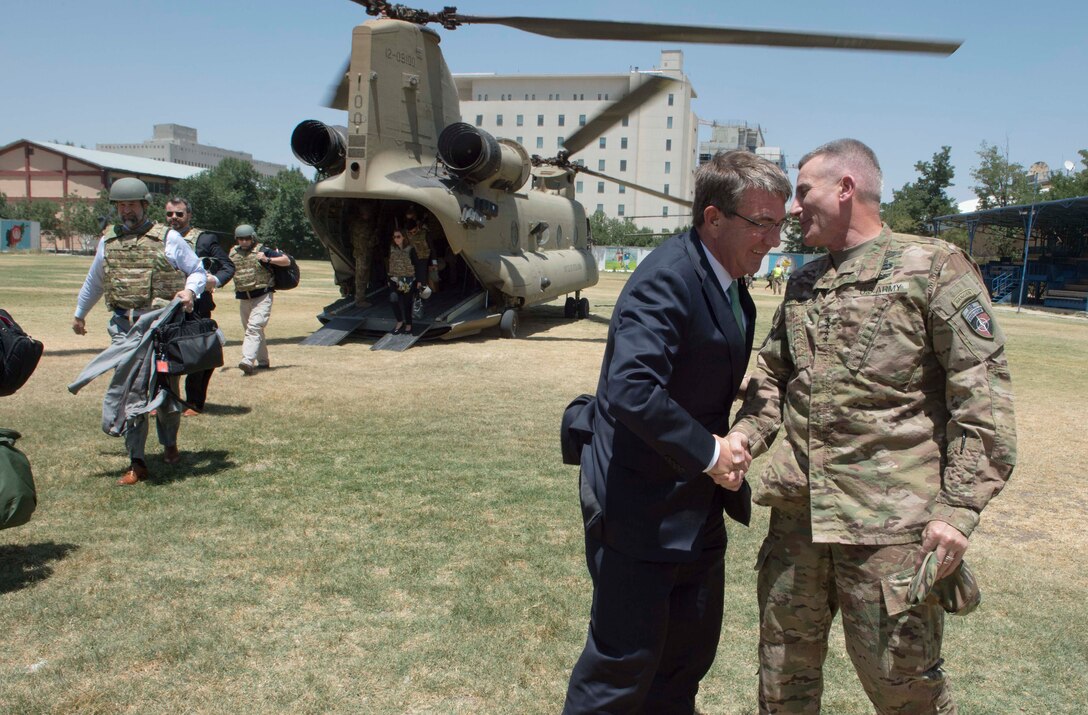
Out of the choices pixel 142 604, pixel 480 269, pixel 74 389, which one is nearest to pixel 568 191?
pixel 480 269

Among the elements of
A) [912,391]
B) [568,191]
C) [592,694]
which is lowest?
[592,694]

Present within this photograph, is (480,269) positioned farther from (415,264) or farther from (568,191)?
(568,191)

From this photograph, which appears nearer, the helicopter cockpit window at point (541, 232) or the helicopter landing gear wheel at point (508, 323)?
the helicopter landing gear wheel at point (508, 323)

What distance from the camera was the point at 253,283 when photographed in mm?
9570

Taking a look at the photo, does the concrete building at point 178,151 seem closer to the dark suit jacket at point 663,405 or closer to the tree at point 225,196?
the tree at point 225,196

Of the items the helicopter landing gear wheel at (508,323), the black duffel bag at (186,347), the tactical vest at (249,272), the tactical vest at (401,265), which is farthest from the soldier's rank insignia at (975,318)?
the helicopter landing gear wheel at (508,323)

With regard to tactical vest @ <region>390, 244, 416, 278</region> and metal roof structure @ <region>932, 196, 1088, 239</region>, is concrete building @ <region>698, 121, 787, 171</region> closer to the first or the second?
metal roof structure @ <region>932, 196, 1088, 239</region>

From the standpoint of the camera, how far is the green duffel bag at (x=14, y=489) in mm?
3799

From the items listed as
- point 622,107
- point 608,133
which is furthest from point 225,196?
point 622,107

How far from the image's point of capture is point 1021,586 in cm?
442

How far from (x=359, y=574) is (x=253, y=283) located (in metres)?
6.21

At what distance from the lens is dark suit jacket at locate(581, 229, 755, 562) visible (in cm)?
225

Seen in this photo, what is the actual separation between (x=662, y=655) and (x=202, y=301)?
625 centimetres

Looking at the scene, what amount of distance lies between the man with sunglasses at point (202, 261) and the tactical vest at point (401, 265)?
383cm
